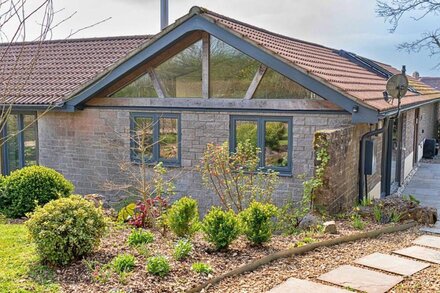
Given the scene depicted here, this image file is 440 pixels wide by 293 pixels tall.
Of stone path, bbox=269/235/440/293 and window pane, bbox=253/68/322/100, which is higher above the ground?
window pane, bbox=253/68/322/100

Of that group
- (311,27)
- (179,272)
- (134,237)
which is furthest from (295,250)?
(311,27)

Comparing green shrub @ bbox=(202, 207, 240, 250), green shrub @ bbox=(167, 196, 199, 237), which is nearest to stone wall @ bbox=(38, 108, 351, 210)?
green shrub @ bbox=(167, 196, 199, 237)

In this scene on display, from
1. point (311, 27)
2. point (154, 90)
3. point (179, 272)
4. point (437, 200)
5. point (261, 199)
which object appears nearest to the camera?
point (179, 272)

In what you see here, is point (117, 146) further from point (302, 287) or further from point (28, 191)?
point (302, 287)

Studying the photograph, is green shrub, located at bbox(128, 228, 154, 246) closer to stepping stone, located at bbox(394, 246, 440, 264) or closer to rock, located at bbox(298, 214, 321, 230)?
rock, located at bbox(298, 214, 321, 230)

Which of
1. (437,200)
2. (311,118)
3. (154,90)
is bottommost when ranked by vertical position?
(437,200)

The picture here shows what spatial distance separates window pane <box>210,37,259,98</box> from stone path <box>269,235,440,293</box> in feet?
18.1

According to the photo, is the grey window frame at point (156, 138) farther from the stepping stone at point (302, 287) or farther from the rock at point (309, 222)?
the stepping stone at point (302, 287)

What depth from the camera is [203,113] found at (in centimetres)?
1138

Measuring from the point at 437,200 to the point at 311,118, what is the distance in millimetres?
5757

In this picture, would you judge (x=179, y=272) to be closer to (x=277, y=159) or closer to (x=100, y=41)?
(x=277, y=159)

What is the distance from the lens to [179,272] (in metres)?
5.70

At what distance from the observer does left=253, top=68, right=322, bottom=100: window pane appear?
10.4 m

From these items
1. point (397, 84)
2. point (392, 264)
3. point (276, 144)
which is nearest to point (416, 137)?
point (397, 84)
